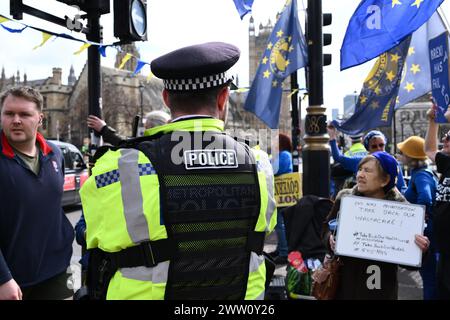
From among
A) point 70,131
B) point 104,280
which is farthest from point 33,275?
point 70,131

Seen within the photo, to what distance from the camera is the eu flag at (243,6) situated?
636cm

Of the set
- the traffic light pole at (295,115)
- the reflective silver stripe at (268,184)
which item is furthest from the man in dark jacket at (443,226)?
the traffic light pole at (295,115)

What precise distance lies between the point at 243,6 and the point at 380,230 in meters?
4.19

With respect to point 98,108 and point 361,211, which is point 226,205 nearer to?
point 361,211

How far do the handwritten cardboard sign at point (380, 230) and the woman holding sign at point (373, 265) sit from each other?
0.09 meters

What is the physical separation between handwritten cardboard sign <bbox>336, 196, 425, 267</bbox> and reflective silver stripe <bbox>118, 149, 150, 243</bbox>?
191cm

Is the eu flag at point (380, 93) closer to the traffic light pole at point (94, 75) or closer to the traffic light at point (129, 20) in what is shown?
the traffic light at point (129, 20)

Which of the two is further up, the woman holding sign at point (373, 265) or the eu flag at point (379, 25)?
the eu flag at point (379, 25)

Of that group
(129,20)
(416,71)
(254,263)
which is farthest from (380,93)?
(254,263)

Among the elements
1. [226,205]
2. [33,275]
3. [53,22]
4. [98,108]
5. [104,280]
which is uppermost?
[53,22]

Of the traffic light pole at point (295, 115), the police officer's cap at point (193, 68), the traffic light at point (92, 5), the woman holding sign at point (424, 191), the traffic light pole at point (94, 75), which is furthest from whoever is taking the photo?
the traffic light pole at point (295, 115)

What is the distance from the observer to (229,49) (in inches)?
85.1

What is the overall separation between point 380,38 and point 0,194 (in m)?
4.16

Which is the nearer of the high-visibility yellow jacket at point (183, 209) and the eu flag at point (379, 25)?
the high-visibility yellow jacket at point (183, 209)
